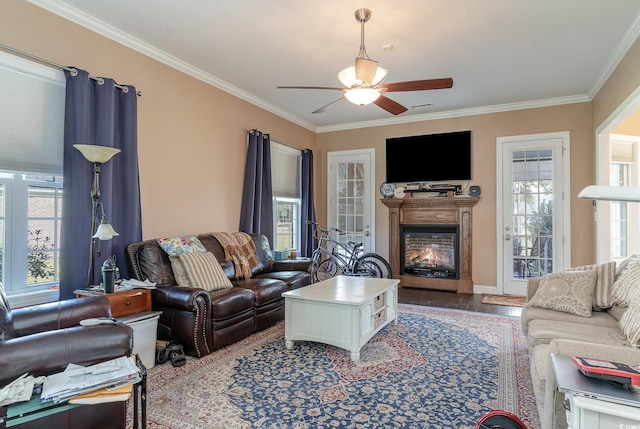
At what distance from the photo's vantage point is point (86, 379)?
1551 millimetres

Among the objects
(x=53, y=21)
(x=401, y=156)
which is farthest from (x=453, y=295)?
(x=53, y=21)

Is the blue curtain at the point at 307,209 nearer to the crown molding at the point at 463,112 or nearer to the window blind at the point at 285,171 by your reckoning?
the window blind at the point at 285,171

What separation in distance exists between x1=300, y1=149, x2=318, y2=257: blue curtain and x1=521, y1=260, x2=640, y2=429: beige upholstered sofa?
12.5 ft

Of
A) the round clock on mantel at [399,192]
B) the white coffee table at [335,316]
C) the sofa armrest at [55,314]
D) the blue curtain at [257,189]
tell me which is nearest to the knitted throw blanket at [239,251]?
the blue curtain at [257,189]

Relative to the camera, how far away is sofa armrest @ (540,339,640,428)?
1.54 metres

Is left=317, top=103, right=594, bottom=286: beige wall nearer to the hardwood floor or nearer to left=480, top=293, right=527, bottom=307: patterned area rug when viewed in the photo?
left=480, top=293, right=527, bottom=307: patterned area rug

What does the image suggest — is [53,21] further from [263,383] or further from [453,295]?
[453,295]

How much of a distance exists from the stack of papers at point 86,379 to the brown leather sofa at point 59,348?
0.28 feet

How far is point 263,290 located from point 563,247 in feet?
14.6

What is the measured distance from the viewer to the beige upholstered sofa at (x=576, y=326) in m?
1.57

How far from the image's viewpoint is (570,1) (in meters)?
2.86

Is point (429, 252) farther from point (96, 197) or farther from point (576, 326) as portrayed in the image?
point (96, 197)

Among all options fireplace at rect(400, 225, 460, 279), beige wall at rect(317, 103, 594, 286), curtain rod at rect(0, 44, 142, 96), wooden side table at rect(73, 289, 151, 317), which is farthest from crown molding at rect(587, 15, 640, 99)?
wooden side table at rect(73, 289, 151, 317)

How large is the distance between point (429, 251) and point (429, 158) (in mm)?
1582
